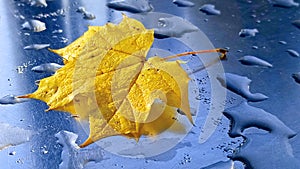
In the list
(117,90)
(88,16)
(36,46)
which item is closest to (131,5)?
(88,16)

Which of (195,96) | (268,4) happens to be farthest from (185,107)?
(268,4)

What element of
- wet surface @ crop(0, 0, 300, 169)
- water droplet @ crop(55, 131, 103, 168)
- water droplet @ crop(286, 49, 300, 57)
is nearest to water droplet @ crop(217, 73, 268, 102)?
wet surface @ crop(0, 0, 300, 169)

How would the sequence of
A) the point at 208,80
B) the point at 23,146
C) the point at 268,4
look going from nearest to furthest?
the point at 23,146 → the point at 208,80 → the point at 268,4

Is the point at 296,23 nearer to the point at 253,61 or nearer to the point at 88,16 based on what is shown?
the point at 253,61

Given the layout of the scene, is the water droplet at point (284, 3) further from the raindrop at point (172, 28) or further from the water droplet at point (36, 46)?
the water droplet at point (36, 46)

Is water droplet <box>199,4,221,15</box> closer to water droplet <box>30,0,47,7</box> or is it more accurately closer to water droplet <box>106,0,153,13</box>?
water droplet <box>106,0,153,13</box>

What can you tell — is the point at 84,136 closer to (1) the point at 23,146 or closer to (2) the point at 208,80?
(1) the point at 23,146

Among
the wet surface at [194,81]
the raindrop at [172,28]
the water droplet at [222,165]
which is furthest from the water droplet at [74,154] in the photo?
the raindrop at [172,28]
